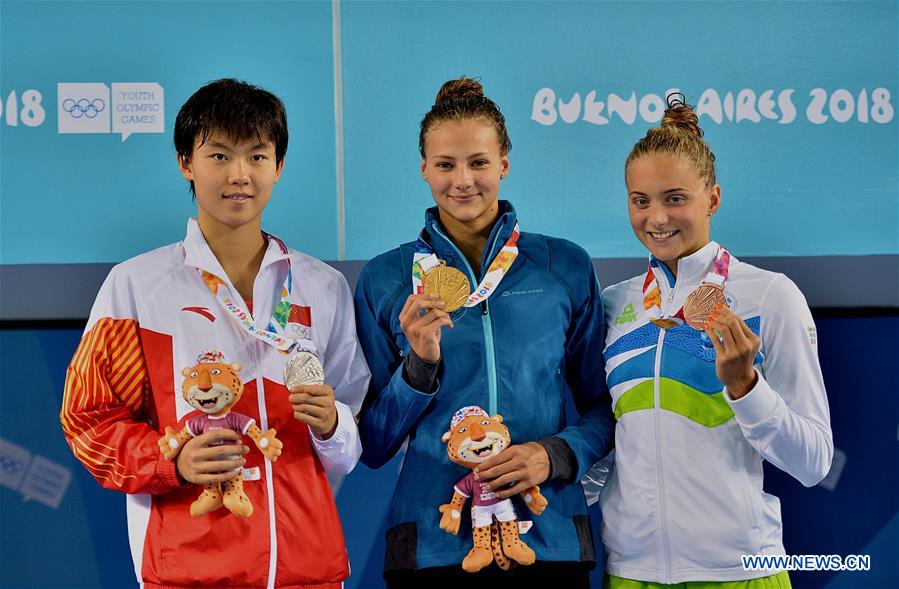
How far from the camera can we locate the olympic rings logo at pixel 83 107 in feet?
12.0

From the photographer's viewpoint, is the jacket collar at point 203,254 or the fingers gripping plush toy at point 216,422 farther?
the jacket collar at point 203,254

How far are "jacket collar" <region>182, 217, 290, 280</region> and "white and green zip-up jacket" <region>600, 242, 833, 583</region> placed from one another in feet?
3.57

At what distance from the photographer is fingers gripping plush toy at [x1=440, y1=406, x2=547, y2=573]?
8.22 ft

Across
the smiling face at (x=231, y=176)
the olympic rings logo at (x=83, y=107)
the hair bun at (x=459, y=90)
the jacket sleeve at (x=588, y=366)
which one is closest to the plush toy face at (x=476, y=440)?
the jacket sleeve at (x=588, y=366)

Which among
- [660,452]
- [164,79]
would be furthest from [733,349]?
[164,79]

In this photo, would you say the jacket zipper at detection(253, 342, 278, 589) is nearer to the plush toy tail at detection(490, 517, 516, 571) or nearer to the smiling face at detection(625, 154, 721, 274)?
the plush toy tail at detection(490, 517, 516, 571)

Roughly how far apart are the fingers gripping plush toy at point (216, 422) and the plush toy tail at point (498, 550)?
2.02 ft

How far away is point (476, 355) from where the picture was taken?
2676 mm

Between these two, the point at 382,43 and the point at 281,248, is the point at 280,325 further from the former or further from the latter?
the point at 382,43

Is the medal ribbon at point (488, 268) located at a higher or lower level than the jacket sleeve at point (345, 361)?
higher

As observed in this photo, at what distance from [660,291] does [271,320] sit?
113 cm

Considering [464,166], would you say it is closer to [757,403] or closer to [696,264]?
[696,264]

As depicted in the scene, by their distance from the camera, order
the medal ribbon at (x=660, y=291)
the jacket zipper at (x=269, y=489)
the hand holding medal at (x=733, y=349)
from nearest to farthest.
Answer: the hand holding medal at (x=733, y=349) → the jacket zipper at (x=269, y=489) → the medal ribbon at (x=660, y=291)

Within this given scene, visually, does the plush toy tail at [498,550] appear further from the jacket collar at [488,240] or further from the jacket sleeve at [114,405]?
the jacket sleeve at [114,405]
